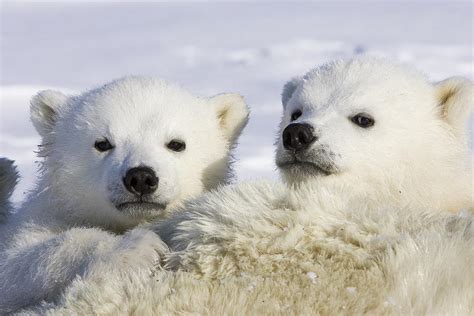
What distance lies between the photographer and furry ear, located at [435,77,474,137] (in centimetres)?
507

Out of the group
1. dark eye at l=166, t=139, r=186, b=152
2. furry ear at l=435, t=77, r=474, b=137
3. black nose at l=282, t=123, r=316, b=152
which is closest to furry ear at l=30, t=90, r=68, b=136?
dark eye at l=166, t=139, r=186, b=152

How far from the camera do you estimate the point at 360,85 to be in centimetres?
486

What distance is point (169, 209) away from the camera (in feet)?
15.3

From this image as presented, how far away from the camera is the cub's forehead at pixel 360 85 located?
Result: 4836mm

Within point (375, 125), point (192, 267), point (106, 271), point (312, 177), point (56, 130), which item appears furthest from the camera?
point (56, 130)

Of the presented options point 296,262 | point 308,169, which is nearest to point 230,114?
point 308,169

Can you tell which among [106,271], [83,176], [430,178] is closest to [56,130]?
[83,176]

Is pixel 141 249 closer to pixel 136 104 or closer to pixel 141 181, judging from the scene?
pixel 141 181

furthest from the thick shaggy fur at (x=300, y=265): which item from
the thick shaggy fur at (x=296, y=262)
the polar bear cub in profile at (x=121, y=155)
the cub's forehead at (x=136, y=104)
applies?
the cub's forehead at (x=136, y=104)

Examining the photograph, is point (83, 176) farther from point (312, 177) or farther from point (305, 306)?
point (305, 306)

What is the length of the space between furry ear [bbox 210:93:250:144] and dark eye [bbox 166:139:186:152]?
1.71 feet

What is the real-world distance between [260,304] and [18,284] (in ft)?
6.18

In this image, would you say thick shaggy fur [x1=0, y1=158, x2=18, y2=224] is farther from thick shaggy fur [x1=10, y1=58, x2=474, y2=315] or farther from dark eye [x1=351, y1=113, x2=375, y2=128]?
thick shaggy fur [x1=10, y1=58, x2=474, y2=315]

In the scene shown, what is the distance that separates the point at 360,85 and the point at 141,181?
1544mm
